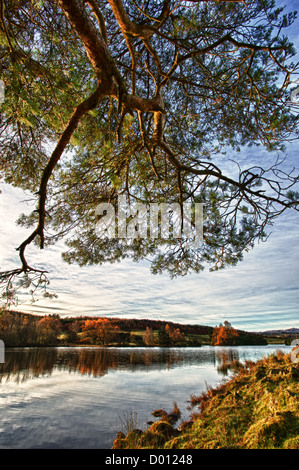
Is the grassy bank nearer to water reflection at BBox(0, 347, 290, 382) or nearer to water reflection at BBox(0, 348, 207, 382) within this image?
water reflection at BBox(0, 347, 290, 382)

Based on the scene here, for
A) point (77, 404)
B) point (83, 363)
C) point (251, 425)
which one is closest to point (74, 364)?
point (83, 363)

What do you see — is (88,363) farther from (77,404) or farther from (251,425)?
(251,425)

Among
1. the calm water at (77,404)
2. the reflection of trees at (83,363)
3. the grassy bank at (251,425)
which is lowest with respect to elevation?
the reflection of trees at (83,363)

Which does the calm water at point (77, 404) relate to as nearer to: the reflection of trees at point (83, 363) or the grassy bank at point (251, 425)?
the reflection of trees at point (83, 363)

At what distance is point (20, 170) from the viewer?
427 cm

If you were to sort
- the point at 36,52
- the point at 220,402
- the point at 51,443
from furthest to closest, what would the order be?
the point at 51,443 → the point at 220,402 → the point at 36,52

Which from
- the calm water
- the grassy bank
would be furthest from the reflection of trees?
the grassy bank

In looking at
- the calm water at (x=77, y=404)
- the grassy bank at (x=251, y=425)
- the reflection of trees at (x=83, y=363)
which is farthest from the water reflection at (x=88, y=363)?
the grassy bank at (x=251, y=425)

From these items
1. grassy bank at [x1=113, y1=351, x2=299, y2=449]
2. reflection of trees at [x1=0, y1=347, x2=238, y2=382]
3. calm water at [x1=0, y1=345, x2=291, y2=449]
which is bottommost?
reflection of trees at [x1=0, y1=347, x2=238, y2=382]

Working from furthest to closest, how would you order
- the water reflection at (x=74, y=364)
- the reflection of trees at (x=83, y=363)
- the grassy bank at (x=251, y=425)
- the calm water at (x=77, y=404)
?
the reflection of trees at (x=83, y=363), the water reflection at (x=74, y=364), the calm water at (x=77, y=404), the grassy bank at (x=251, y=425)
